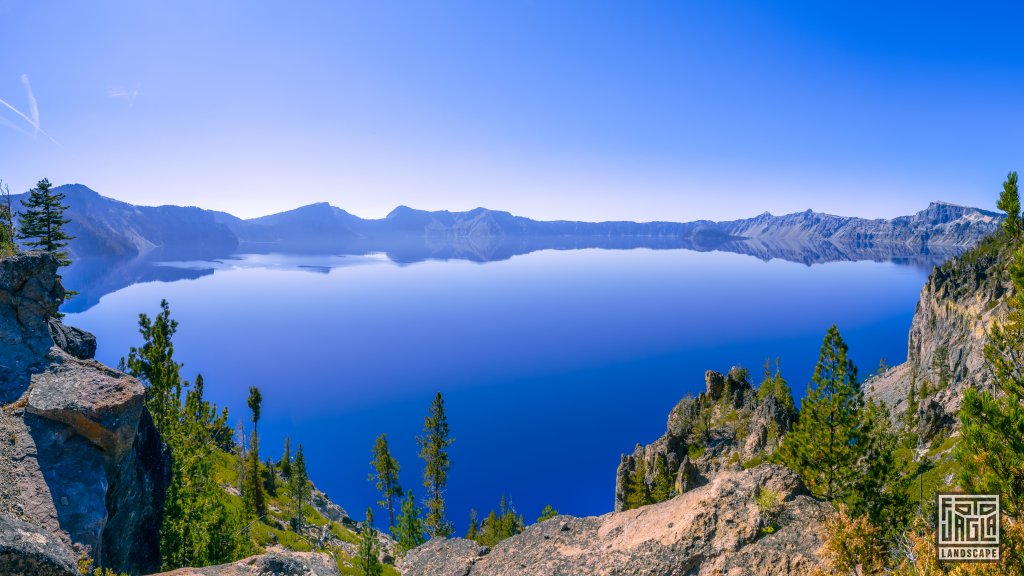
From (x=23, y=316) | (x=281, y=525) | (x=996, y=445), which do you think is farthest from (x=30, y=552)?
(x=281, y=525)

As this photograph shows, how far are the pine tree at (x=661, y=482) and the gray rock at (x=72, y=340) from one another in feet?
221

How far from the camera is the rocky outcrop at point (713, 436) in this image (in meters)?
66.8

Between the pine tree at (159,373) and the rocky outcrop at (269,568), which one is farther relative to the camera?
the pine tree at (159,373)

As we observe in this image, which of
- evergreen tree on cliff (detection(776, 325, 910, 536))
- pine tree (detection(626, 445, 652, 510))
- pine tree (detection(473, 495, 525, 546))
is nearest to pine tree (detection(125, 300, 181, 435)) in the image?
evergreen tree on cliff (detection(776, 325, 910, 536))

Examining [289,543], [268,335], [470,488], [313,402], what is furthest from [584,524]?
[268,335]

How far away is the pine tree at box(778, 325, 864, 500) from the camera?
2500cm

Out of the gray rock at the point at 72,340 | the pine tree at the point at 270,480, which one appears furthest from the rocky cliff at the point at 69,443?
the pine tree at the point at 270,480

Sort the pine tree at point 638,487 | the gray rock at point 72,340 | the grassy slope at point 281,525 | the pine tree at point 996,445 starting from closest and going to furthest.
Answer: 1. the pine tree at point 996,445
2. the gray rock at point 72,340
3. the grassy slope at point 281,525
4. the pine tree at point 638,487

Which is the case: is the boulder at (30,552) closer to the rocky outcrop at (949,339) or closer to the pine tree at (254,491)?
the pine tree at (254,491)

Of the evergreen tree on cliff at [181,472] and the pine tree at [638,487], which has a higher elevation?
the evergreen tree on cliff at [181,472]

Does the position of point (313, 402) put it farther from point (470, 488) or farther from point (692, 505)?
point (692, 505)

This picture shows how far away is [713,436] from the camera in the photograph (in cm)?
7856

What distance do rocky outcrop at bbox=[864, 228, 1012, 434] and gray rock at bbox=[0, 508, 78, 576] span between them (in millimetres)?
120929

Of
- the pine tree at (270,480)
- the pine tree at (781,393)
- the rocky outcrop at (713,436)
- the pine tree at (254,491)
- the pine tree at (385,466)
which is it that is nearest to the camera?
the pine tree at (385,466)
